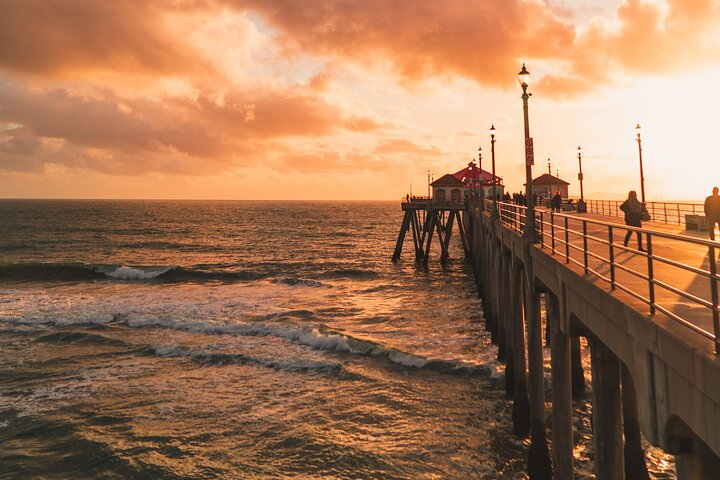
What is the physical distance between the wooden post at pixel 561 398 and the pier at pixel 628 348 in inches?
0.6

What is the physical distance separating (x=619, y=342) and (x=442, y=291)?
26.8 meters

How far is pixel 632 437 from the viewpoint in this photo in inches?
384

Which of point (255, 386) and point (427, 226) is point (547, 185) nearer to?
point (427, 226)

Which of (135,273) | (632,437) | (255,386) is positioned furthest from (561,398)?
(135,273)

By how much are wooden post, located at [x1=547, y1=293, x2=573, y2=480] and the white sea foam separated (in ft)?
129

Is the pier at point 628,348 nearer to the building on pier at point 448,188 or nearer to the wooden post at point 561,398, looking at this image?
the wooden post at point 561,398

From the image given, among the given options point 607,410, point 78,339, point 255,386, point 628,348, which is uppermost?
point 628,348

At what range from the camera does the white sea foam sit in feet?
139

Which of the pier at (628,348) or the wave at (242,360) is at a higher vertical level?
the pier at (628,348)

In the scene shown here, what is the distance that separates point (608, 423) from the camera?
6.66 metres

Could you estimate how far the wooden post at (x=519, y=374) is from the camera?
12266 millimetres

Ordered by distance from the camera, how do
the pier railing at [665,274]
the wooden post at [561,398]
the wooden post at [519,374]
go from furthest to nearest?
the wooden post at [519,374] < the wooden post at [561,398] < the pier railing at [665,274]

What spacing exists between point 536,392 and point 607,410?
131 inches

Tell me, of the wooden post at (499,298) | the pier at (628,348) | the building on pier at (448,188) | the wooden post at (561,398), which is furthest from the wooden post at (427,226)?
the wooden post at (561,398)
